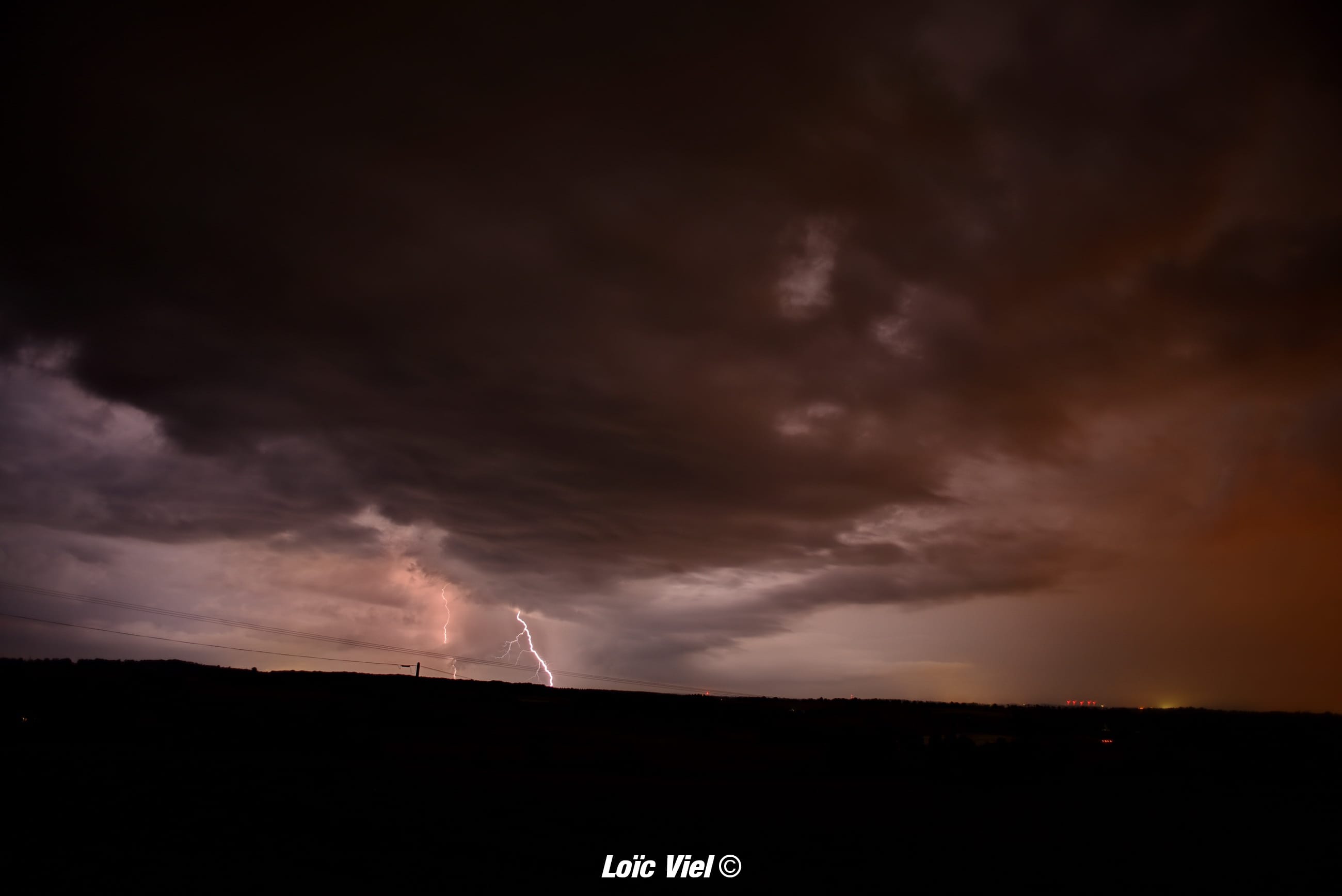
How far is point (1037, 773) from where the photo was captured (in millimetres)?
41656

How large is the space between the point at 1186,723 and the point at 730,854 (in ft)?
369

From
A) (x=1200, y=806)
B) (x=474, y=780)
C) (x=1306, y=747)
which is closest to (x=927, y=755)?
(x=1200, y=806)

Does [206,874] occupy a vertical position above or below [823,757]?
above

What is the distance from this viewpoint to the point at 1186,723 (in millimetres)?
96375

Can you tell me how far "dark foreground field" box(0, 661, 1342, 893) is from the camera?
51.5 ft

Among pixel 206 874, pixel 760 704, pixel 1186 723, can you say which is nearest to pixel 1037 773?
pixel 206 874

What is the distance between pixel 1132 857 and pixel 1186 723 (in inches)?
4052

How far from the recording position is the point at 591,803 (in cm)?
2438

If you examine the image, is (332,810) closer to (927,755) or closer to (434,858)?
(434,858)

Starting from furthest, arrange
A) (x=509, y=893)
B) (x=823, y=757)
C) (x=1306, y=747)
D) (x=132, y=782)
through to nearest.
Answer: (x=1306, y=747) < (x=823, y=757) < (x=132, y=782) < (x=509, y=893)

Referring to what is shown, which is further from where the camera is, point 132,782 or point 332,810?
point 132,782

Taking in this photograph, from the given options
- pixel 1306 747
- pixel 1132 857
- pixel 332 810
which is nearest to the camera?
pixel 1132 857

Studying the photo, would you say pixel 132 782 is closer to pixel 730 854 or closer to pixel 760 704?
pixel 730 854

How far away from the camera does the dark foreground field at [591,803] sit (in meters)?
15.7
